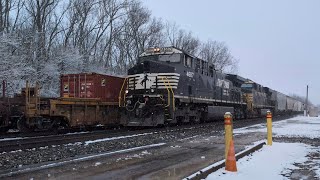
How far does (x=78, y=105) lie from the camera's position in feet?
62.4

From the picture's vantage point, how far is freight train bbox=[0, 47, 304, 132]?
17156 millimetres

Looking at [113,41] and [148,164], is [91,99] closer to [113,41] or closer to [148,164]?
[148,164]

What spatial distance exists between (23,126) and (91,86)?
4.58 m

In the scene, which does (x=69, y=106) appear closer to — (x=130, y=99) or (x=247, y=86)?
(x=130, y=99)

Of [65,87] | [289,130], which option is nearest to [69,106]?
[65,87]

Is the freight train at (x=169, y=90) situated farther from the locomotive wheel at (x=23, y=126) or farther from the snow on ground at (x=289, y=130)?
the locomotive wheel at (x=23, y=126)

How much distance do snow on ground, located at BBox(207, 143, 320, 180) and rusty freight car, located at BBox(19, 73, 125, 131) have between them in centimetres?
960

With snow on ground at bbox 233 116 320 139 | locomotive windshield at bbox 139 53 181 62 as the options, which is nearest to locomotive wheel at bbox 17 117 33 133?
locomotive windshield at bbox 139 53 181 62

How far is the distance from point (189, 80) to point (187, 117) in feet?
6.82

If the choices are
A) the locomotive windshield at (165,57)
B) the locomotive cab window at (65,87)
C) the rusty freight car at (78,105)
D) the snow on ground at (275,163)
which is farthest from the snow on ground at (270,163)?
the locomotive cab window at (65,87)

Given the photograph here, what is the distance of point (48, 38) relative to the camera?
143 ft

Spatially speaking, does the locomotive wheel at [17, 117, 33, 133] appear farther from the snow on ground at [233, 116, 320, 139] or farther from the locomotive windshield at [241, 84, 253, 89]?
the locomotive windshield at [241, 84, 253, 89]

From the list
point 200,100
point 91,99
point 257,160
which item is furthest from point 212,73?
point 257,160

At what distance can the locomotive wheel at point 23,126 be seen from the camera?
17.2 metres
